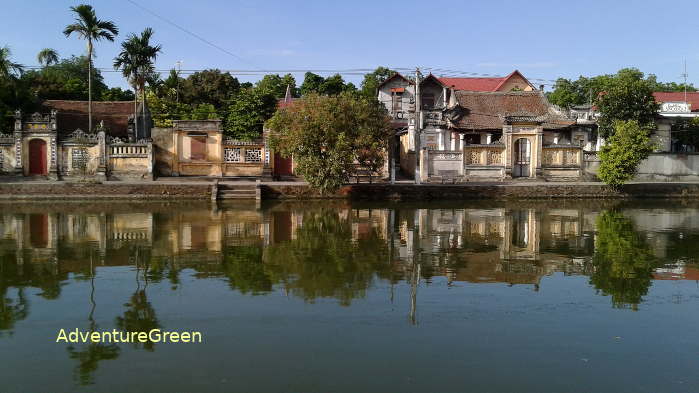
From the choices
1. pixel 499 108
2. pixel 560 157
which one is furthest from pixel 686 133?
pixel 499 108

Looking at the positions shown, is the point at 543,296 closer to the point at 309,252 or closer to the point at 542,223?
the point at 309,252

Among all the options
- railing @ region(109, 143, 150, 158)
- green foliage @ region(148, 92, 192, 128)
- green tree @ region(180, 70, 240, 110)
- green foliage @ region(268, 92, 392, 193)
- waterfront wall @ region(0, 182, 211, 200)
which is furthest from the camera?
green tree @ region(180, 70, 240, 110)

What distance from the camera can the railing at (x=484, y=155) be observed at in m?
30.6

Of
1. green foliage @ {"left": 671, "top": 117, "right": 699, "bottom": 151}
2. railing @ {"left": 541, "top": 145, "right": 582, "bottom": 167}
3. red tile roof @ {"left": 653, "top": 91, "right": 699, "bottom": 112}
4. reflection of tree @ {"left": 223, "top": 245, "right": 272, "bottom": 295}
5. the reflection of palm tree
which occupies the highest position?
red tile roof @ {"left": 653, "top": 91, "right": 699, "bottom": 112}

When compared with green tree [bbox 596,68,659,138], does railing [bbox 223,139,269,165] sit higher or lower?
lower

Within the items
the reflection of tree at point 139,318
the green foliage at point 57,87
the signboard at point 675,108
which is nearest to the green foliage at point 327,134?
the reflection of tree at point 139,318

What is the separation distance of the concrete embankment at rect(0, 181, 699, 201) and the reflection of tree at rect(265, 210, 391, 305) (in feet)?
29.9

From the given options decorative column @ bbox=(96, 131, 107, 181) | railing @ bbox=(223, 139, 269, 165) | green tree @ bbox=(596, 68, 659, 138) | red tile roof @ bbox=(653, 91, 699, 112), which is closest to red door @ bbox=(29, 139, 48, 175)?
decorative column @ bbox=(96, 131, 107, 181)

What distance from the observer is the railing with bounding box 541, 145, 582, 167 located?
1222 inches

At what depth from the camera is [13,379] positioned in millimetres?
6434

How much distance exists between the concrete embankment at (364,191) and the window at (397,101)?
81.1 feet

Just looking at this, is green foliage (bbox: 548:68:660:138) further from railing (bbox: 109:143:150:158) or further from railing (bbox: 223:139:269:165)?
railing (bbox: 109:143:150:158)

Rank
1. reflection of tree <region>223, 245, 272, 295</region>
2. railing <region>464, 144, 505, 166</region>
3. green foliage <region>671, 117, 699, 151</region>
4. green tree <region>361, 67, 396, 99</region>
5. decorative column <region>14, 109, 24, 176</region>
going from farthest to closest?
green tree <region>361, 67, 396, 99</region> → green foliage <region>671, 117, 699, 151</region> → railing <region>464, 144, 505, 166</region> → decorative column <region>14, 109, 24, 176</region> → reflection of tree <region>223, 245, 272, 295</region>

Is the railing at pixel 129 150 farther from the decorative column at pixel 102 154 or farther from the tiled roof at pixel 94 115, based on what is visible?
the tiled roof at pixel 94 115
